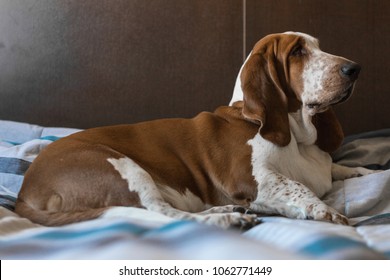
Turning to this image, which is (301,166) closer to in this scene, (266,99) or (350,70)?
(266,99)

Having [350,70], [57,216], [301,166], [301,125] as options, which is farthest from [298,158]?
[57,216]

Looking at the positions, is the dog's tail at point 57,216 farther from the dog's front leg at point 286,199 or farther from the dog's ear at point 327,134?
the dog's ear at point 327,134

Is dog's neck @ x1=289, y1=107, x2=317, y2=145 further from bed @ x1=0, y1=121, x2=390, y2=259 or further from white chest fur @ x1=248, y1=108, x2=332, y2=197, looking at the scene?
bed @ x1=0, y1=121, x2=390, y2=259

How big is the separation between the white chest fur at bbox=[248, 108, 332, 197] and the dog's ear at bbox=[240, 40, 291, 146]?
46mm

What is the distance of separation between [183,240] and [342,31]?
2.31 meters

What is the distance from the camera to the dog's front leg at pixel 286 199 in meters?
1.79

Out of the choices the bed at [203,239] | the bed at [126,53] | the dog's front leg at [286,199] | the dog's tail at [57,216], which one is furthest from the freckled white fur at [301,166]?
the bed at [126,53]

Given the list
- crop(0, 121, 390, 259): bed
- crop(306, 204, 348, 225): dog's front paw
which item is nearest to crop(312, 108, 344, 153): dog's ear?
crop(0, 121, 390, 259): bed

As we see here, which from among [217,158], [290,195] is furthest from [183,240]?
[217,158]

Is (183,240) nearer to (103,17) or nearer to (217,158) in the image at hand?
(217,158)

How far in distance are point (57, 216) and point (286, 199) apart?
76 centimetres

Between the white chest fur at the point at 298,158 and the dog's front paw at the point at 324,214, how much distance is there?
0.24 meters

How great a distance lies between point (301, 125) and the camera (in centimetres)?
218

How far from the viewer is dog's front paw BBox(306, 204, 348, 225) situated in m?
1.70
